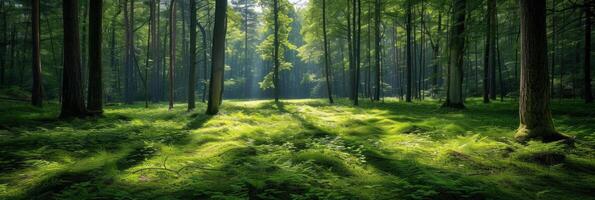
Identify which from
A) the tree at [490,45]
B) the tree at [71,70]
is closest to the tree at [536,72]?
the tree at [490,45]

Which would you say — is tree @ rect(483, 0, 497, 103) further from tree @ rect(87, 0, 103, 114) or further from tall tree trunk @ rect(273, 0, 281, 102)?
tall tree trunk @ rect(273, 0, 281, 102)

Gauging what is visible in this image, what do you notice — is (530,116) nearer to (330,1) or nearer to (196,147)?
(196,147)

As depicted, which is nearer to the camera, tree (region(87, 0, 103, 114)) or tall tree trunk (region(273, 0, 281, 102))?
tree (region(87, 0, 103, 114))

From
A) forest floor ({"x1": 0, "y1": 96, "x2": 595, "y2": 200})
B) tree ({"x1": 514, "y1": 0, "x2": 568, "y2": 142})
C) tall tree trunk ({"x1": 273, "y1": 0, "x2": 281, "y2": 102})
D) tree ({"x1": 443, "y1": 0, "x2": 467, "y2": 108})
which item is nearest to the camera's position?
forest floor ({"x1": 0, "y1": 96, "x2": 595, "y2": 200})

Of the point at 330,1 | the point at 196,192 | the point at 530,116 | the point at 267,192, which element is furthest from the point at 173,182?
the point at 330,1

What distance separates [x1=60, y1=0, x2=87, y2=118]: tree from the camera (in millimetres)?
10711

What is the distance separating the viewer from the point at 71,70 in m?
10.9

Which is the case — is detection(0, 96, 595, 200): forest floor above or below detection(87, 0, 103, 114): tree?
below

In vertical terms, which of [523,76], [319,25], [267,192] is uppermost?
[319,25]

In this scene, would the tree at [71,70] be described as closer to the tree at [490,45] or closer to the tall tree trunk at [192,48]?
the tall tree trunk at [192,48]

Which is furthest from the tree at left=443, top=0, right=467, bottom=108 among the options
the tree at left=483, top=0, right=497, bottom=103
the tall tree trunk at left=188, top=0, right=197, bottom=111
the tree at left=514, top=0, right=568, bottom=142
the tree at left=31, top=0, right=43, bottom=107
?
the tree at left=31, top=0, right=43, bottom=107

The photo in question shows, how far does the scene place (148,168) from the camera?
16.4 ft

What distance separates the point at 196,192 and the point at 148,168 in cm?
133

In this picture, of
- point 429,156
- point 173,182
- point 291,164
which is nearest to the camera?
point 173,182
